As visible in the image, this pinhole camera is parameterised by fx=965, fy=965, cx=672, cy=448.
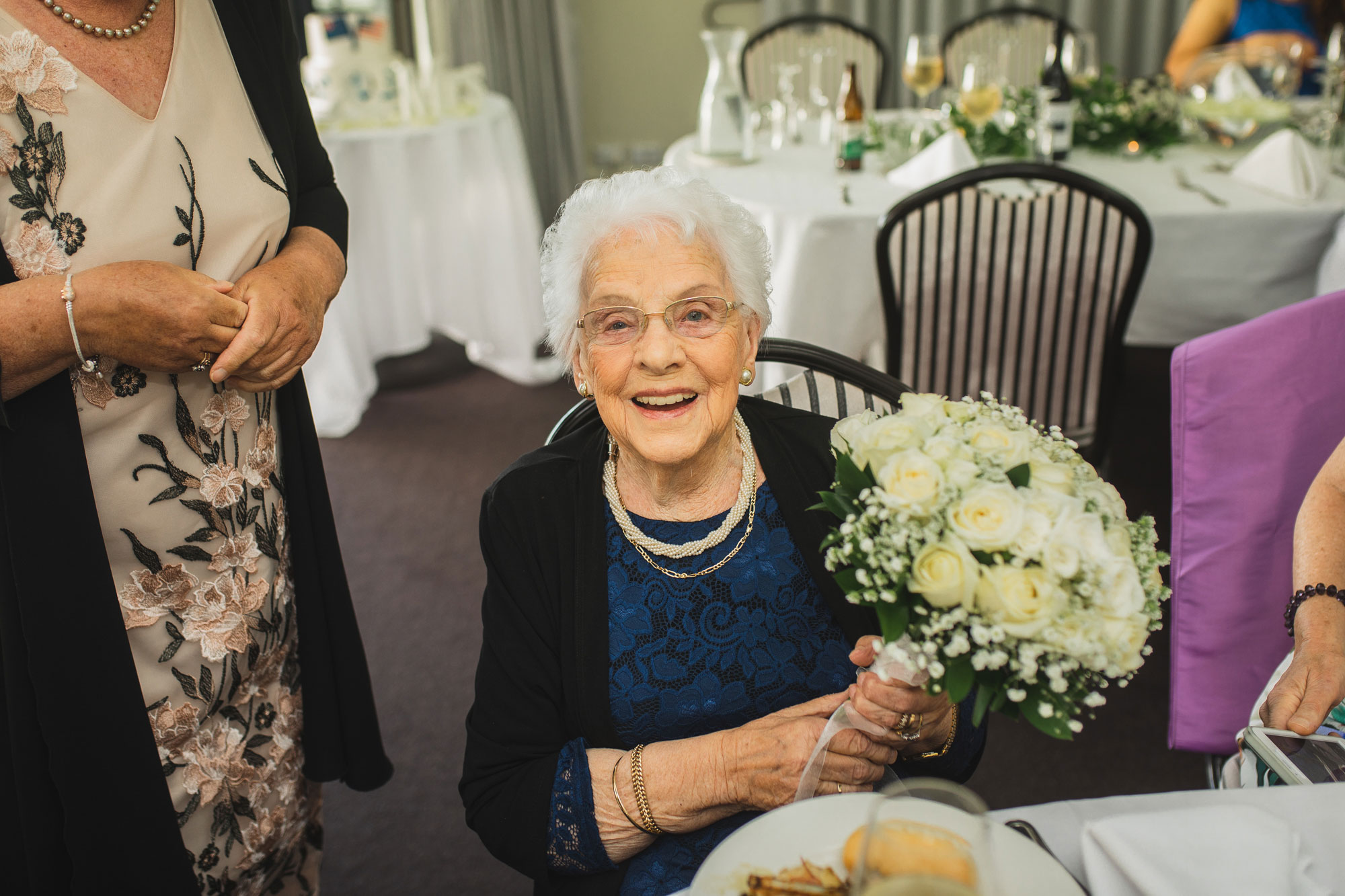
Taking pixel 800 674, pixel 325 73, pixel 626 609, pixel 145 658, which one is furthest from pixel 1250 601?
pixel 325 73

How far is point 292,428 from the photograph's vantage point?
1366mm

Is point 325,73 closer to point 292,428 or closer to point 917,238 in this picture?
point 917,238

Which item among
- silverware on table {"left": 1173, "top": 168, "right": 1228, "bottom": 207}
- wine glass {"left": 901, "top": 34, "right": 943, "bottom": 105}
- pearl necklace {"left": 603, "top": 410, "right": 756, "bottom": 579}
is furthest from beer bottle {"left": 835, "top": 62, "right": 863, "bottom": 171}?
pearl necklace {"left": 603, "top": 410, "right": 756, "bottom": 579}

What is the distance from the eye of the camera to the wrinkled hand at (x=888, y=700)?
3.20 ft

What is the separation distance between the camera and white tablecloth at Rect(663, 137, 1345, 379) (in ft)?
8.30

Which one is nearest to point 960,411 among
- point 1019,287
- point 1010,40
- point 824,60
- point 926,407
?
point 926,407

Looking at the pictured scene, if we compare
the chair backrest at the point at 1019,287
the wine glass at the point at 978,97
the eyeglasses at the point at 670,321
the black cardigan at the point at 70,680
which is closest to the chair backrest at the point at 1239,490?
the eyeglasses at the point at 670,321

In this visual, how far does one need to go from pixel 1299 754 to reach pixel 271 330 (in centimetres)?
124

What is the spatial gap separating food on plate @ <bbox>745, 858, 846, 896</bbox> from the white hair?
0.73 m

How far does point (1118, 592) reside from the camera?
794 millimetres

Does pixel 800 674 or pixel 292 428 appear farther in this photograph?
pixel 292 428

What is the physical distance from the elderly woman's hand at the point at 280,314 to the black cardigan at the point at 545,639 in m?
0.32

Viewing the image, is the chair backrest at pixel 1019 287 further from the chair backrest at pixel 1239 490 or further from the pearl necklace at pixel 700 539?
the pearl necklace at pixel 700 539

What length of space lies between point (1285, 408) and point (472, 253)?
325cm
